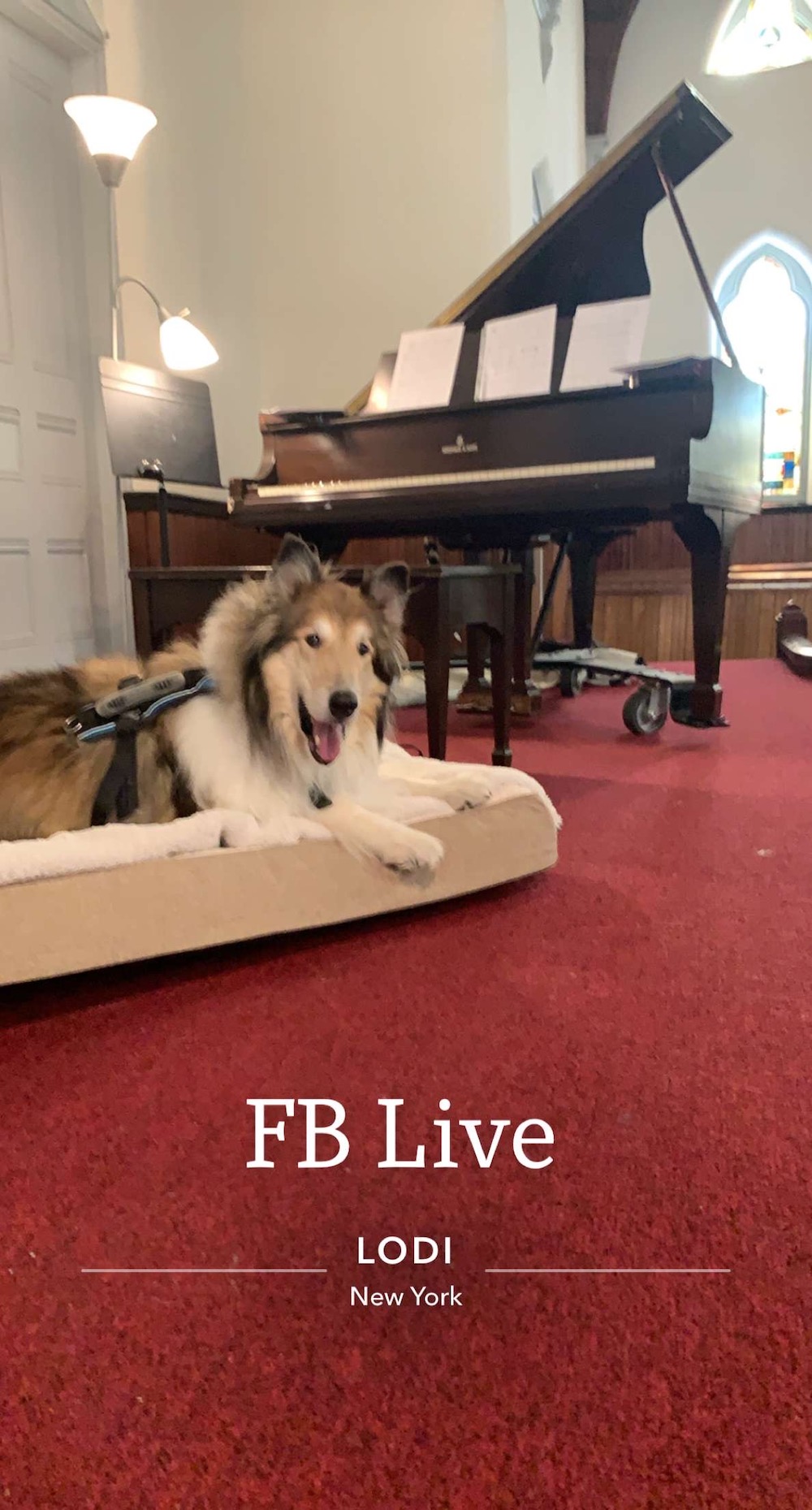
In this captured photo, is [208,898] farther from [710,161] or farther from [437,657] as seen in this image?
[710,161]

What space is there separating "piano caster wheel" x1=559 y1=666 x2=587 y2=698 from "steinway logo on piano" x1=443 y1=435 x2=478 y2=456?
1.21 meters

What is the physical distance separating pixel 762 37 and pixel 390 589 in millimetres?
8904

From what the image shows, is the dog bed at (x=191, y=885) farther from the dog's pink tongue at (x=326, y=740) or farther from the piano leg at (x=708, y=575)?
the piano leg at (x=708, y=575)

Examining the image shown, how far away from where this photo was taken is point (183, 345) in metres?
3.73

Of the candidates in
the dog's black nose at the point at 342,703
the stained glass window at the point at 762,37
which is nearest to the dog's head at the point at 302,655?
the dog's black nose at the point at 342,703

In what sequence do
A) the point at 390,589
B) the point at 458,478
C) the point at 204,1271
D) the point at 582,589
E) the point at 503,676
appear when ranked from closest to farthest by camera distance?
1. the point at 204,1271
2. the point at 390,589
3. the point at 503,676
4. the point at 458,478
5. the point at 582,589

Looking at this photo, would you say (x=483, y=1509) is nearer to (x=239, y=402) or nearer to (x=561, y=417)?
(x=561, y=417)

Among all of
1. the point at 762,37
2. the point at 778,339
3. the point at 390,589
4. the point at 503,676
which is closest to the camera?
the point at 390,589

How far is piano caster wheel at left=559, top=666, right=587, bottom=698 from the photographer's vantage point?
4.18 meters

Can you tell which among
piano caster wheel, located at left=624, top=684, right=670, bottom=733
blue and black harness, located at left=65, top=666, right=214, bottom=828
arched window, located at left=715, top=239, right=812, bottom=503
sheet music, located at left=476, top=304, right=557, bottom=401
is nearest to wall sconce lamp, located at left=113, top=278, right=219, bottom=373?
sheet music, located at left=476, top=304, right=557, bottom=401

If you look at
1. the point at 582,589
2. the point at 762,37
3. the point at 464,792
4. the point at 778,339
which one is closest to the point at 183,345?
the point at 582,589

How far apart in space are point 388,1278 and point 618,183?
3.40 m

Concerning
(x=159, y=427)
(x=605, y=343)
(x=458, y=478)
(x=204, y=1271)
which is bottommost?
(x=204, y=1271)

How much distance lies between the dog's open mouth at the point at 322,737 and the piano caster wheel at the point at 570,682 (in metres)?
2.63
